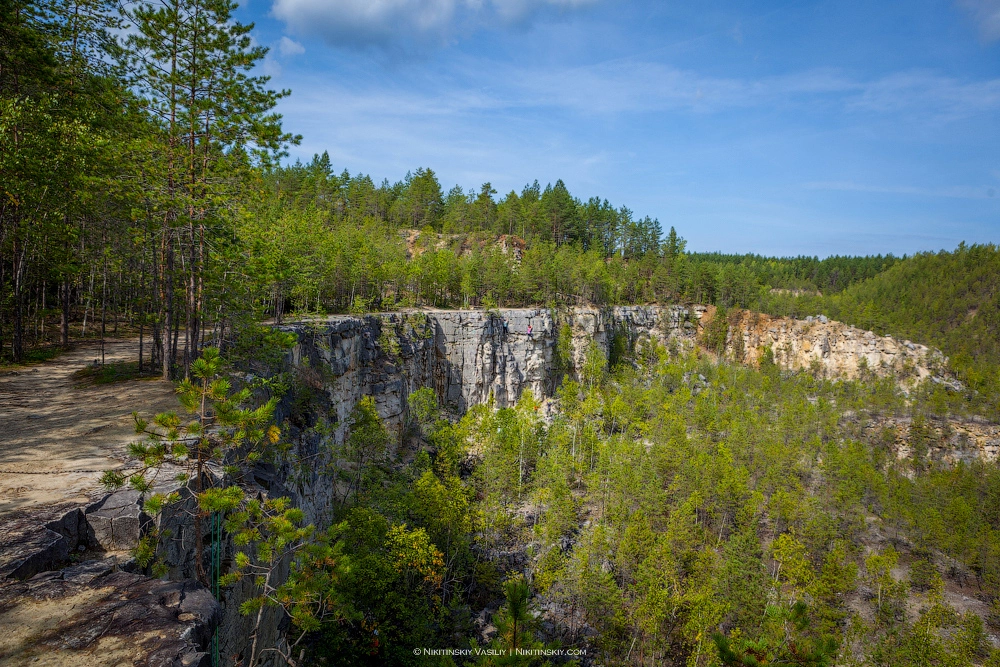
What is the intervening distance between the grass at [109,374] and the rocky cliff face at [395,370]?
5081 millimetres

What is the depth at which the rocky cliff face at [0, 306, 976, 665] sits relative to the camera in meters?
7.04

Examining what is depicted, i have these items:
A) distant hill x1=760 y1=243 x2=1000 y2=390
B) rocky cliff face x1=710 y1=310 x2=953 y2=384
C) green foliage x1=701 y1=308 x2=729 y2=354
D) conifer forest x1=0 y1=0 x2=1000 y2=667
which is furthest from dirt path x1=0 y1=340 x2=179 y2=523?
distant hill x1=760 y1=243 x2=1000 y2=390

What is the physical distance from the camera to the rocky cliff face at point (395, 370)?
704 cm

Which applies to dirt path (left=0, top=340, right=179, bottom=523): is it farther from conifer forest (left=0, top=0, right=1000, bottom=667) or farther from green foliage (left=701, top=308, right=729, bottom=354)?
green foliage (left=701, top=308, right=729, bottom=354)

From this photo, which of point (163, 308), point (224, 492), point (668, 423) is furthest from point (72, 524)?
point (668, 423)

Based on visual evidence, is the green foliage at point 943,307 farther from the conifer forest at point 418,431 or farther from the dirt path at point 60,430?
the dirt path at point 60,430

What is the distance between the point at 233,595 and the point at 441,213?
8365 centimetres

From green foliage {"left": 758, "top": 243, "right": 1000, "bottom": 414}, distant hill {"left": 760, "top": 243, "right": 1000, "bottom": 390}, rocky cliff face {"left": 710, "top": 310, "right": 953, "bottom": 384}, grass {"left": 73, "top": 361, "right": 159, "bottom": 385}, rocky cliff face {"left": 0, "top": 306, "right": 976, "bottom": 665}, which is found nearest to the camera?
rocky cliff face {"left": 0, "top": 306, "right": 976, "bottom": 665}

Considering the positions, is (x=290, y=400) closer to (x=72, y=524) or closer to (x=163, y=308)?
(x=163, y=308)

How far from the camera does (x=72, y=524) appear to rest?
725 cm

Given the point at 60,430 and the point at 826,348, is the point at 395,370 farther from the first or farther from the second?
the point at 826,348

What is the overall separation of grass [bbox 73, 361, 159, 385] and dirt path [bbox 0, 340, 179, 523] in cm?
37

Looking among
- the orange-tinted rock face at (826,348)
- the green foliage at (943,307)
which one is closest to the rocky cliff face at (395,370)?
the orange-tinted rock face at (826,348)

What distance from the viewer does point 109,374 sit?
16219mm
